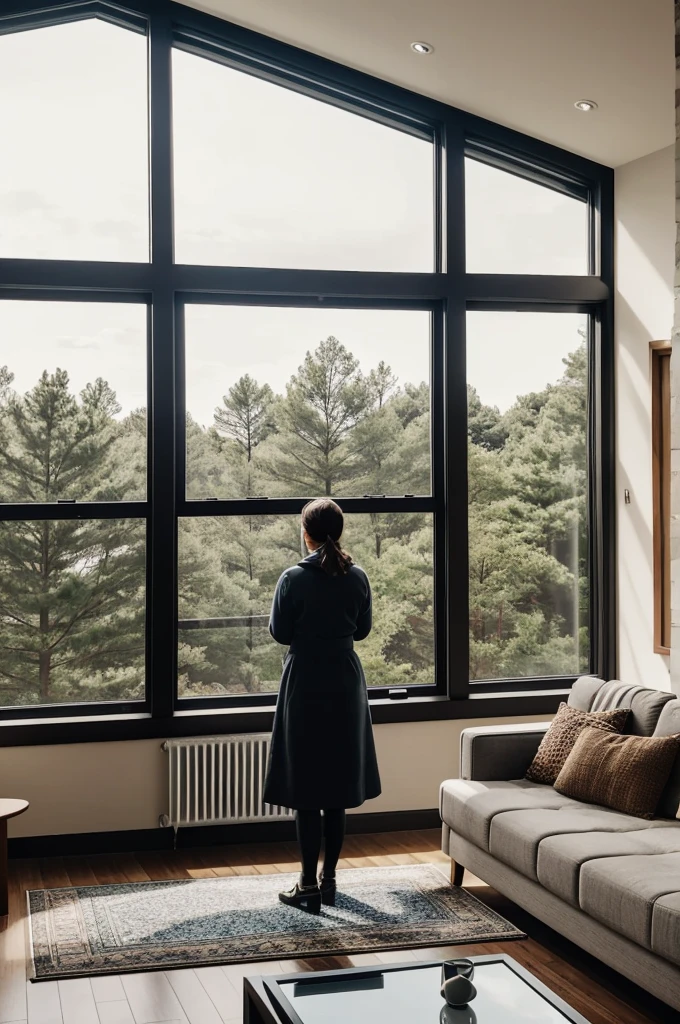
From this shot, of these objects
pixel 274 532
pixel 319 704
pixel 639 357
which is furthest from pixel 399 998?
pixel 639 357

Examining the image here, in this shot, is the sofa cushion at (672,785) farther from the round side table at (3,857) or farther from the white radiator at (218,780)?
the round side table at (3,857)

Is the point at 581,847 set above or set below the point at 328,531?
below

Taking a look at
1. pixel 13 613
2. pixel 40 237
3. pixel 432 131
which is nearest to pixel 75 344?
pixel 40 237

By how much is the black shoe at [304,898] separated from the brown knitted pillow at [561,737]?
99 centimetres

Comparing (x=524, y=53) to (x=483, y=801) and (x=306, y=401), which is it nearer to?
(x=306, y=401)

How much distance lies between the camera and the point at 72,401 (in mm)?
5043

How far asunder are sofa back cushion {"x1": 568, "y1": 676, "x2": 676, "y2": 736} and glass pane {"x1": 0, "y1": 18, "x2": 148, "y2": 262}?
9.30 feet

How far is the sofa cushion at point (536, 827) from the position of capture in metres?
3.67

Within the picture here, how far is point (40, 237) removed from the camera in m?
5.03

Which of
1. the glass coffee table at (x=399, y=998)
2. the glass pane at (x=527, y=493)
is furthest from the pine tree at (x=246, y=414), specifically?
the glass coffee table at (x=399, y=998)

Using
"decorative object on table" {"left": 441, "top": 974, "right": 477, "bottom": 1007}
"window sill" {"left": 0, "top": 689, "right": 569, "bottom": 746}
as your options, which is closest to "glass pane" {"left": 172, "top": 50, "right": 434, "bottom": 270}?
"window sill" {"left": 0, "top": 689, "right": 569, "bottom": 746}

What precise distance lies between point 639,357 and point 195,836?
127 inches

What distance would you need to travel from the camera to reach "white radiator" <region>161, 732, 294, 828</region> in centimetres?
500

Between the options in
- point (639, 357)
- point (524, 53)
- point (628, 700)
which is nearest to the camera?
point (628, 700)
